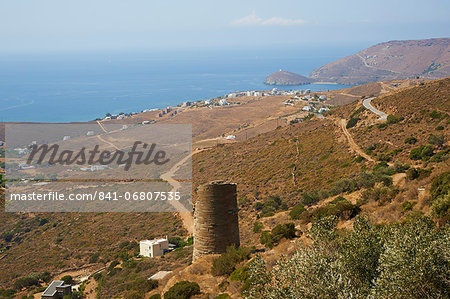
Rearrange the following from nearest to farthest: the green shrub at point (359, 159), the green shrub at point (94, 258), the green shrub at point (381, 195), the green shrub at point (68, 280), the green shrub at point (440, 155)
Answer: the green shrub at point (381, 195), the green shrub at point (68, 280), the green shrub at point (440, 155), the green shrub at point (94, 258), the green shrub at point (359, 159)

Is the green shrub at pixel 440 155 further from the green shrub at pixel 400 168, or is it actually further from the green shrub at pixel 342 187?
the green shrub at pixel 342 187

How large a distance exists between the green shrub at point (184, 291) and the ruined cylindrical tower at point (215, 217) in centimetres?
157

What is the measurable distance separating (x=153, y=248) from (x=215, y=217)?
44.8 feet

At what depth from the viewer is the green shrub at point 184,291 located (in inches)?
398

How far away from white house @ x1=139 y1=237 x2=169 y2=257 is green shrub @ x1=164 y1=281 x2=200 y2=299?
45.8 feet

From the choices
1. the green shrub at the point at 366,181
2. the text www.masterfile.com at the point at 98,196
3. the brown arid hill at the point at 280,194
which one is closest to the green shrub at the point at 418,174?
the brown arid hill at the point at 280,194

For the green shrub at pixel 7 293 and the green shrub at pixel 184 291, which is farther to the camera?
the green shrub at pixel 7 293

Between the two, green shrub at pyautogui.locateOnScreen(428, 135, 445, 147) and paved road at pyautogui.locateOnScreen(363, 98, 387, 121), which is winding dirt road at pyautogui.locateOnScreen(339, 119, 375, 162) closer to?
paved road at pyautogui.locateOnScreen(363, 98, 387, 121)

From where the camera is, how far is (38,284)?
23.2m

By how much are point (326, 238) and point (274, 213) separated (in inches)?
566

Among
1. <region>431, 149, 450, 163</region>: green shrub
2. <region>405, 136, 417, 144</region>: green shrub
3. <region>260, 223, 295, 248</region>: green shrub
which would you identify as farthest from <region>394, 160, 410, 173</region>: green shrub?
<region>260, 223, 295, 248</region>: green shrub

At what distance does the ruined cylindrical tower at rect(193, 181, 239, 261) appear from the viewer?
11.6 metres

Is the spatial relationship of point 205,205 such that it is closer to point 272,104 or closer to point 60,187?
point 60,187

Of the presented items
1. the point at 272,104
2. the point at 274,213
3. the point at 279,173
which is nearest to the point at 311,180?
the point at 279,173
